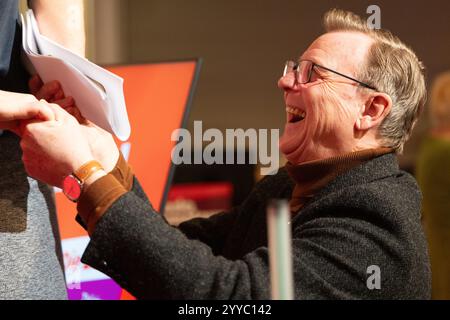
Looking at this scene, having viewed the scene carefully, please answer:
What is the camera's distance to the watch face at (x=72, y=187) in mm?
1212

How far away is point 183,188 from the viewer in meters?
4.50

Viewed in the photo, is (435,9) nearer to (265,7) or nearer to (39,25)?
(265,7)

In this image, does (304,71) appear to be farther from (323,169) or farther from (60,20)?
(60,20)

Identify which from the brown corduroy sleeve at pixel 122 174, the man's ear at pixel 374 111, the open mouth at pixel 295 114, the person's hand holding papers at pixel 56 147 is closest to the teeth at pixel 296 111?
the open mouth at pixel 295 114

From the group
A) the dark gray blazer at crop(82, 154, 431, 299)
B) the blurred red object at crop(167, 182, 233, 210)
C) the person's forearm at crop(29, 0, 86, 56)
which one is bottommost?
the blurred red object at crop(167, 182, 233, 210)

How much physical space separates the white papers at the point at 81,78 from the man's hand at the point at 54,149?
0.07 meters

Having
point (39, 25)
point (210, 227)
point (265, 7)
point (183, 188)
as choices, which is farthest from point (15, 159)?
point (265, 7)

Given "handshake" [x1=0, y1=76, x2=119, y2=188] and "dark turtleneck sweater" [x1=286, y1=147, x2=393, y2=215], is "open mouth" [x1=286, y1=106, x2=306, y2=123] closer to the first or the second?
"dark turtleneck sweater" [x1=286, y1=147, x2=393, y2=215]

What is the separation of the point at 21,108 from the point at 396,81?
0.72 m

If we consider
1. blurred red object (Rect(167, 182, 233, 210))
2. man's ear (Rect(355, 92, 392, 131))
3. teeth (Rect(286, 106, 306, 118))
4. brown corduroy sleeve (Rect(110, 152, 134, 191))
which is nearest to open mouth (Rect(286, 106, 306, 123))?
teeth (Rect(286, 106, 306, 118))

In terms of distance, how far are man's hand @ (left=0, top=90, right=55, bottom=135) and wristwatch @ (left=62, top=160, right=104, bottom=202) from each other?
105 millimetres

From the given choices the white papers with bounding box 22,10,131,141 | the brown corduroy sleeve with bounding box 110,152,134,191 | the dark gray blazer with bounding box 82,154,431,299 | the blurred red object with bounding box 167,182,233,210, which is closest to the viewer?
the dark gray blazer with bounding box 82,154,431,299

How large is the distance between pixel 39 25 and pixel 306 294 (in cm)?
64

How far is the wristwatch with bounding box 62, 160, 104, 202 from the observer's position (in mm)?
1212
